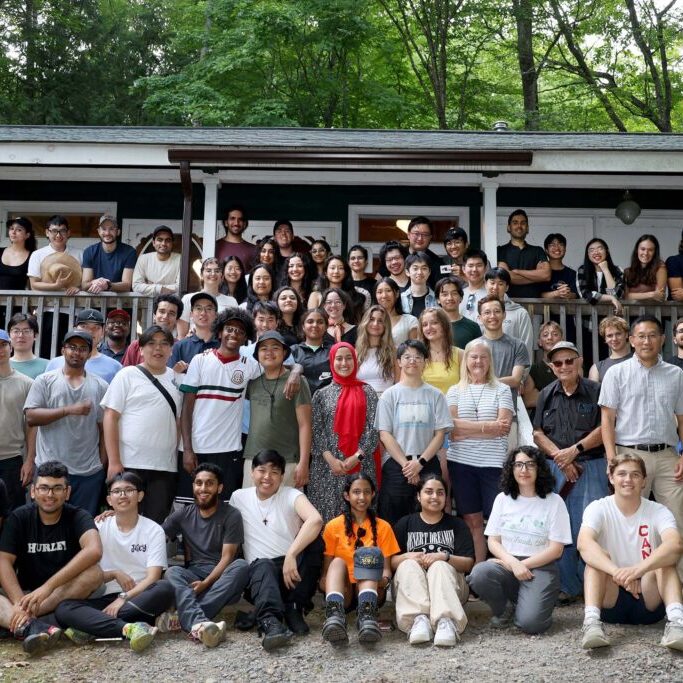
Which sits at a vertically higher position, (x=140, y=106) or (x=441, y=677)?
(x=140, y=106)

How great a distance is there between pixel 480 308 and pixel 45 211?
23.8ft

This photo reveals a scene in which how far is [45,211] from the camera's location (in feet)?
38.8

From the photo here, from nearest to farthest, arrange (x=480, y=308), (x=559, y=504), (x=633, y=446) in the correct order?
(x=559, y=504) < (x=633, y=446) < (x=480, y=308)

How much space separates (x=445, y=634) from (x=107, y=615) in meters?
2.07

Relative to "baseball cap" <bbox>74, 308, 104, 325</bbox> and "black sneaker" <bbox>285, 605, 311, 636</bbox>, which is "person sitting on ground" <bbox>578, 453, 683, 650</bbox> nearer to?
"black sneaker" <bbox>285, 605, 311, 636</bbox>

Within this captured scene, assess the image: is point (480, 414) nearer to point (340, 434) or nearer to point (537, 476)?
point (537, 476)

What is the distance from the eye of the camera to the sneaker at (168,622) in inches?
211

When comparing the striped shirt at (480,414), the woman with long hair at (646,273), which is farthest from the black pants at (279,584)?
the woman with long hair at (646,273)

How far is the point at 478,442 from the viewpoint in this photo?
20.4ft

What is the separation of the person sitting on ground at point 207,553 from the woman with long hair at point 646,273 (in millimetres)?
4987

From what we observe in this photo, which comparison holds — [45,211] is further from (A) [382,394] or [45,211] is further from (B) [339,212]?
(A) [382,394]

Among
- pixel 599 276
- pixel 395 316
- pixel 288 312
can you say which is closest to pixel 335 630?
pixel 288 312

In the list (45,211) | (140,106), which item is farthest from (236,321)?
(140,106)

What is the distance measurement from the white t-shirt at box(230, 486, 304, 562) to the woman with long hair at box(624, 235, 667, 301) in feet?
15.2
